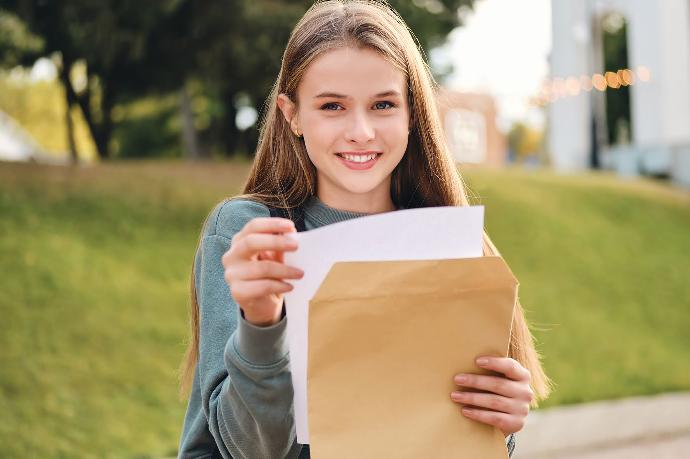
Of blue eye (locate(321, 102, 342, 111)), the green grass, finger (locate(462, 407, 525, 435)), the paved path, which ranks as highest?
blue eye (locate(321, 102, 342, 111))

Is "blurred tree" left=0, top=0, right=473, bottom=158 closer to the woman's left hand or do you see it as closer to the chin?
the chin

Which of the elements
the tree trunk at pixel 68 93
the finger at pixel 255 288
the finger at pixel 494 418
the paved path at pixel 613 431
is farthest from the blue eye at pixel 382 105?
the tree trunk at pixel 68 93

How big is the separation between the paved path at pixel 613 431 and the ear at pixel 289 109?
423 centimetres

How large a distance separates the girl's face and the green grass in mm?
2239

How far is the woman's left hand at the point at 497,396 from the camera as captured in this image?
133 cm

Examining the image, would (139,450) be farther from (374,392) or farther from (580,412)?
(374,392)

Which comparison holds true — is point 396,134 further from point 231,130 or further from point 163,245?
point 231,130

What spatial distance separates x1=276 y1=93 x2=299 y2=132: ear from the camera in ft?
5.61

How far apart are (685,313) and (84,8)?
6.49 metres

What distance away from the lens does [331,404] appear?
50.8 inches

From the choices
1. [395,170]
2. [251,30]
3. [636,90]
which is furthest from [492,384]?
[636,90]

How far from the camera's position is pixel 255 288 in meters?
1.24

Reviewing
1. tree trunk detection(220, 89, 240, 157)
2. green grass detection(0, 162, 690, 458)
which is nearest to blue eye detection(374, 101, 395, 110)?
green grass detection(0, 162, 690, 458)

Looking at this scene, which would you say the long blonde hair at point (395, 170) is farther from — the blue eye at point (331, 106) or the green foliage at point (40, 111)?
the green foliage at point (40, 111)
